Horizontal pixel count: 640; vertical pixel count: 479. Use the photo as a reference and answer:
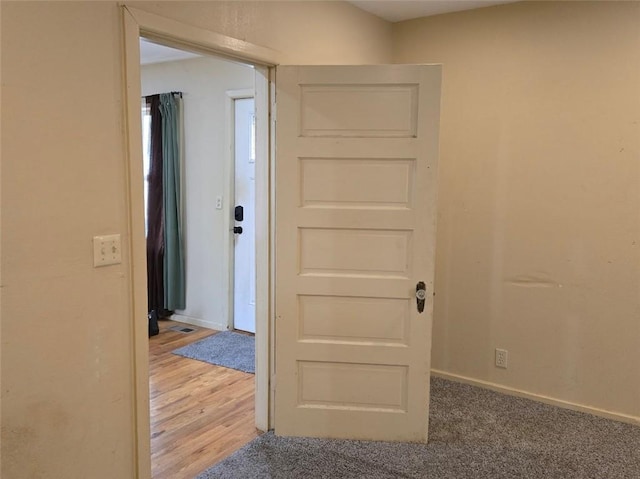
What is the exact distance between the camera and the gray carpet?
2.30 meters

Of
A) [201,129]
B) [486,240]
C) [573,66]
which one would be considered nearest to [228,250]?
[201,129]

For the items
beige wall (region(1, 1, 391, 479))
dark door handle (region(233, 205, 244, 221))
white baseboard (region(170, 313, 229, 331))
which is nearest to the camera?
beige wall (region(1, 1, 391, 479))

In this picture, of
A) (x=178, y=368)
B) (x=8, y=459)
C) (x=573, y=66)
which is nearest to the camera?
(x=8, y=459)

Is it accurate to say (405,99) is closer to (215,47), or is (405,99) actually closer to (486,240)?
(215,47)

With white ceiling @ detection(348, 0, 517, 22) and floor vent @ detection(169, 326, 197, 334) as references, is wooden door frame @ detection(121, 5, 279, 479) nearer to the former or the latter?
white ceiling @ detection(348, 0, 517, 22)

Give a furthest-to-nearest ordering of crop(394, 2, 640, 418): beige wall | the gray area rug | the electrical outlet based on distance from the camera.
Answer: the gray area rug < the electrical outlet < crop(394, 2, 640, 418): beige wall

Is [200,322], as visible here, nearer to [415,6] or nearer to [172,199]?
[172,199]

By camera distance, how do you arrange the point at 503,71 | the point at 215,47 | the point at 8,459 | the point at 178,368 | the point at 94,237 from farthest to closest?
the point at 178,368 → the point at 503,71 → the point at 215,47 → the point at 94,237 → the point at 8,459

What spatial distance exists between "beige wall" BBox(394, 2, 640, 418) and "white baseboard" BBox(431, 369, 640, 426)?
0.03 metres

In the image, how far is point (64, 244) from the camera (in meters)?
1.61

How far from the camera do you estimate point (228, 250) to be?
4.41 metres

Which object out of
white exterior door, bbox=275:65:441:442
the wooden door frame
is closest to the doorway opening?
white exterior door, bbox=275:65:441:442

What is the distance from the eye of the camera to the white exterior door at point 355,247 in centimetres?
240

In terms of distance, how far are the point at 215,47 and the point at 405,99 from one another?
946 mm
